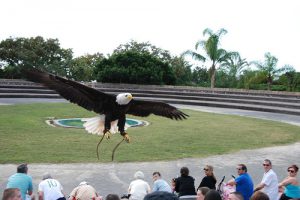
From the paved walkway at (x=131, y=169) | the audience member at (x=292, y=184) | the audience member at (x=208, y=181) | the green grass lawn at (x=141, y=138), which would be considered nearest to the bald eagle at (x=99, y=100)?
the audience member at (x=208, y=181)

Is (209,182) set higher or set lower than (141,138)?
higher

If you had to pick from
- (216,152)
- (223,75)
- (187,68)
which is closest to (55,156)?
(216,152)

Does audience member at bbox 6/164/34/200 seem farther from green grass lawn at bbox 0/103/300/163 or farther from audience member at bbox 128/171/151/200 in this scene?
green grass lawn at bbox 0/103/300/163

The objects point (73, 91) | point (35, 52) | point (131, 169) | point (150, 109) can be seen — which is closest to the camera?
point (73, 91)

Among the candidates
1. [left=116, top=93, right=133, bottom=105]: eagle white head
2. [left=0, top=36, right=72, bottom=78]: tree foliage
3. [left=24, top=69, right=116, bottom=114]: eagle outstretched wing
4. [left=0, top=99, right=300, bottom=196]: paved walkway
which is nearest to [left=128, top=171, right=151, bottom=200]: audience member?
[left=24, top=69, right=116, bottom=114]: eagle outstretched wing

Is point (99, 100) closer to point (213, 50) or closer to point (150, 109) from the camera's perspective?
point (150, 109)

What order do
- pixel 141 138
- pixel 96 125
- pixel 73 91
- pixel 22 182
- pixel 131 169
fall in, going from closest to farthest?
pixel 73 91
pixel 22 182
pixel 96 125
pixel 131 169
pixel 141 138

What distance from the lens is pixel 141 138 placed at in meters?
15.1

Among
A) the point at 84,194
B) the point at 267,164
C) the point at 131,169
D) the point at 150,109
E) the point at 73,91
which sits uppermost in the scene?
the point at 73,91

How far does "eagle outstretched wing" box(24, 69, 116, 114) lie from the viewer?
19.1ft

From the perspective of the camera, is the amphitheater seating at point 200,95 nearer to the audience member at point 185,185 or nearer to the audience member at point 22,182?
the audience member at point 185,185

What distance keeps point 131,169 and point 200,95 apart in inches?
881

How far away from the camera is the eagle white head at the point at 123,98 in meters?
5.64

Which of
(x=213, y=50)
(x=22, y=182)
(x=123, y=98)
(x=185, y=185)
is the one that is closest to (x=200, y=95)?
(x=213, y=50)
